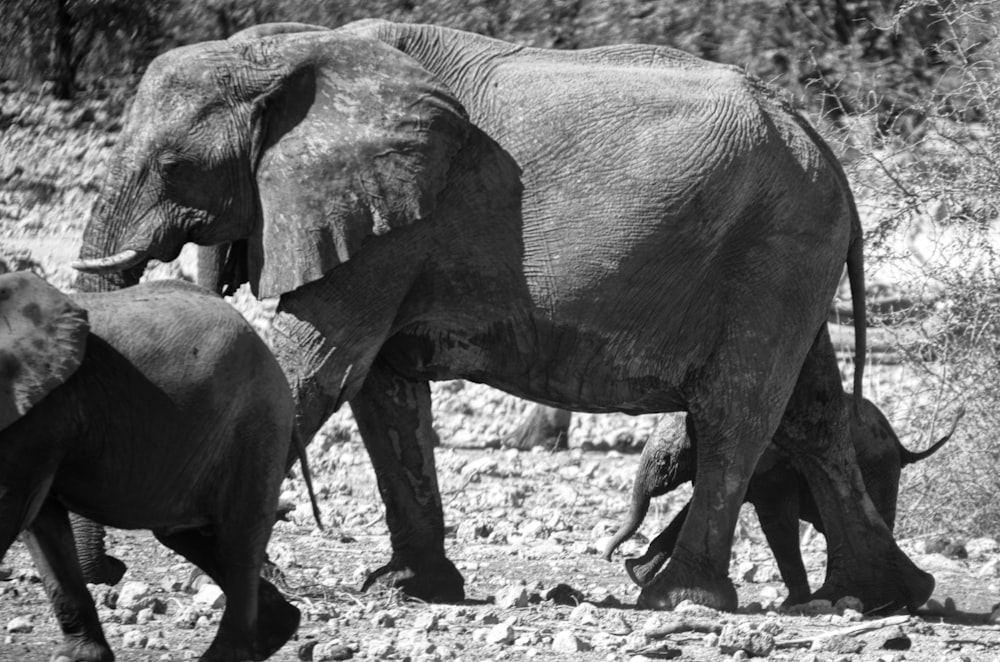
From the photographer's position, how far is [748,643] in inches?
223

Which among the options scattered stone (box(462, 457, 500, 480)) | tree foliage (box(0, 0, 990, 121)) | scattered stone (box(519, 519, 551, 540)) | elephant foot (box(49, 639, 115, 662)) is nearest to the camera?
elephant foot (box(49, 639, 115, 662))

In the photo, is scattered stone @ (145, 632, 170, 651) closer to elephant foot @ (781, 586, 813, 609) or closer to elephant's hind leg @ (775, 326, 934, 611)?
elephant foot @ (781, 586, 813, 609)

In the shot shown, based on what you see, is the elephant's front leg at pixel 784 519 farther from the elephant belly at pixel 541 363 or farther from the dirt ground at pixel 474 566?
the elephant belly at pixel 541 363

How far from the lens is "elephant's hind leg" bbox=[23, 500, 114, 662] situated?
16.1ft

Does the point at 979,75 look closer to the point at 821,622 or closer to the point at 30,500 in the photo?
the point at 821,622

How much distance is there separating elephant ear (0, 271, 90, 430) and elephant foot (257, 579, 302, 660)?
920 mm

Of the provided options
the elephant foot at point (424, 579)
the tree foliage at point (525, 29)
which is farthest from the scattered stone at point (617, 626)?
the tree foliage at point (525, 29)

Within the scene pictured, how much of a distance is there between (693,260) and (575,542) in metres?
2.13

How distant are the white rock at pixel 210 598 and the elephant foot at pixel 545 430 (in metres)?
4.91

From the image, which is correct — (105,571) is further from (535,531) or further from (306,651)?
(535,531)

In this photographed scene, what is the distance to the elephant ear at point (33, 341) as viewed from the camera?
4.66 metres

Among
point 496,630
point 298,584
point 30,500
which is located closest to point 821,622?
point 496,630

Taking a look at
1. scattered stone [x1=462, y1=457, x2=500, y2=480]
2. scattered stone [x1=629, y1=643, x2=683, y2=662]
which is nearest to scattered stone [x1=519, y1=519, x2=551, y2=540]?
scattered stone [x1=462, y1=457, x2=500, y2=480]

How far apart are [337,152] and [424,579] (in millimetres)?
1544
